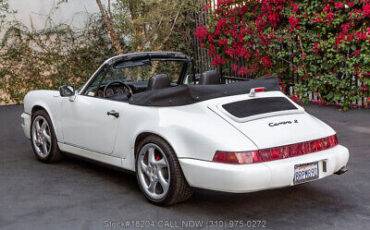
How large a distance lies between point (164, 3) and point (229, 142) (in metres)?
10.3

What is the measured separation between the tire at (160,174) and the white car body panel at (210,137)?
0.09m

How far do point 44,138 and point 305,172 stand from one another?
3716 mm

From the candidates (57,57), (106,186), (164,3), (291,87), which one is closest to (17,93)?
(57,57)

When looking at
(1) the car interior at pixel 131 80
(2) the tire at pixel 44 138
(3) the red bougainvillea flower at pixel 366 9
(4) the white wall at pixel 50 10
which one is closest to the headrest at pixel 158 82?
(1) the car interior at pixel 131 80

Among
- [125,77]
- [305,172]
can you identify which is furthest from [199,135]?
[125,77]

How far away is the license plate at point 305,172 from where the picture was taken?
4387 millimetres

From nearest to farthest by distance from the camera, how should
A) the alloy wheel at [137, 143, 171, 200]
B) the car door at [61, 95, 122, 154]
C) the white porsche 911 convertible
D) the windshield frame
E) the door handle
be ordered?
the white porsche 911 convertible → the alloy wheel at [137, 143, 171, 200] → the door handle → the car door at [61, 95, 122, 154] → the windshield frame

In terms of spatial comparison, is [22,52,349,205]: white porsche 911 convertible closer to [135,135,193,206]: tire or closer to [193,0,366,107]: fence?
[135,135,193,206]: tire

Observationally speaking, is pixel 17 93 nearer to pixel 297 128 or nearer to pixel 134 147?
pixel 134 147

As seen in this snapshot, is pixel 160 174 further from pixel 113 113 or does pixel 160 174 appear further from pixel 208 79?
pixel 208 79

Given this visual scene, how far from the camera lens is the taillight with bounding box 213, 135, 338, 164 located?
Result: 424 cm

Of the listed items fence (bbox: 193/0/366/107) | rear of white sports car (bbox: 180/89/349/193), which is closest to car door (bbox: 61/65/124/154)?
rear of white sports car (bbox: 180/89/349/193)

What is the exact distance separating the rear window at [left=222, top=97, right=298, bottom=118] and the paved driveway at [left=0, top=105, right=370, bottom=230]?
870 mm

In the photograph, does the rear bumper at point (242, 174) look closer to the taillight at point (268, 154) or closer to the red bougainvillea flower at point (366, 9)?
the taillight at point (268, 154)
